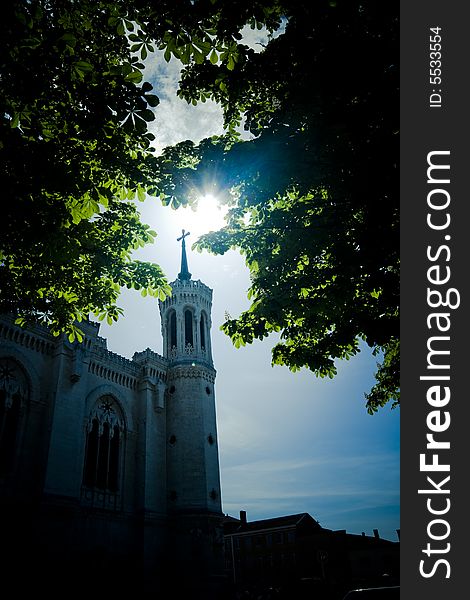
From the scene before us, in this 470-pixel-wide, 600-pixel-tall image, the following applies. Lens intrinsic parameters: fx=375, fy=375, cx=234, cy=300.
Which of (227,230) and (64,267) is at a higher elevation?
(227,230)

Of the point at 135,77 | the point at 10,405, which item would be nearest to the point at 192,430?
the point at 10,405

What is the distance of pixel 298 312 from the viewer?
744cm

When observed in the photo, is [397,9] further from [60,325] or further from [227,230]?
[60,325]

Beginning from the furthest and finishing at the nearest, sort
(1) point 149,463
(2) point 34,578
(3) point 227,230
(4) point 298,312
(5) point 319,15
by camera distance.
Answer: (1) point 149,463 < (2) point 34,578 < (3) point 227,230 < (4) point 298,312 < (5) point 319,15

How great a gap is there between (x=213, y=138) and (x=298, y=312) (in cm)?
376

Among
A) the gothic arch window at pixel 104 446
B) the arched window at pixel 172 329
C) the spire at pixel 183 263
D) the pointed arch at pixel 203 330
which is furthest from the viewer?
the spire at pixel 183 263

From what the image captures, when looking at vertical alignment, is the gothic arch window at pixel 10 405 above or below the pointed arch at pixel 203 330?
below

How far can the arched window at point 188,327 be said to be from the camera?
31.7 meters

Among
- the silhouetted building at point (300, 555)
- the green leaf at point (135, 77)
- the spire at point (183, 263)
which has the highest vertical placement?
the spire at point (183, 263)

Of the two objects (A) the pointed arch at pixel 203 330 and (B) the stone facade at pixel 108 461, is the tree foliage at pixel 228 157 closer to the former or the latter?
(B) the stone facade at pixel 108 461

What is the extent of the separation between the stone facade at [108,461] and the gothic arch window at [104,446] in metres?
0.07

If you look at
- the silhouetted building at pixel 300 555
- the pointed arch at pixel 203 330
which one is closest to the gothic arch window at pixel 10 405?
the pointed arch at pixel 203 330

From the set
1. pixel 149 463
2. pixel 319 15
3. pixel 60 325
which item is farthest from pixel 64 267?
pixel 149 463

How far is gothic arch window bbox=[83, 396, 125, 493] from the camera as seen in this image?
22.8 m
